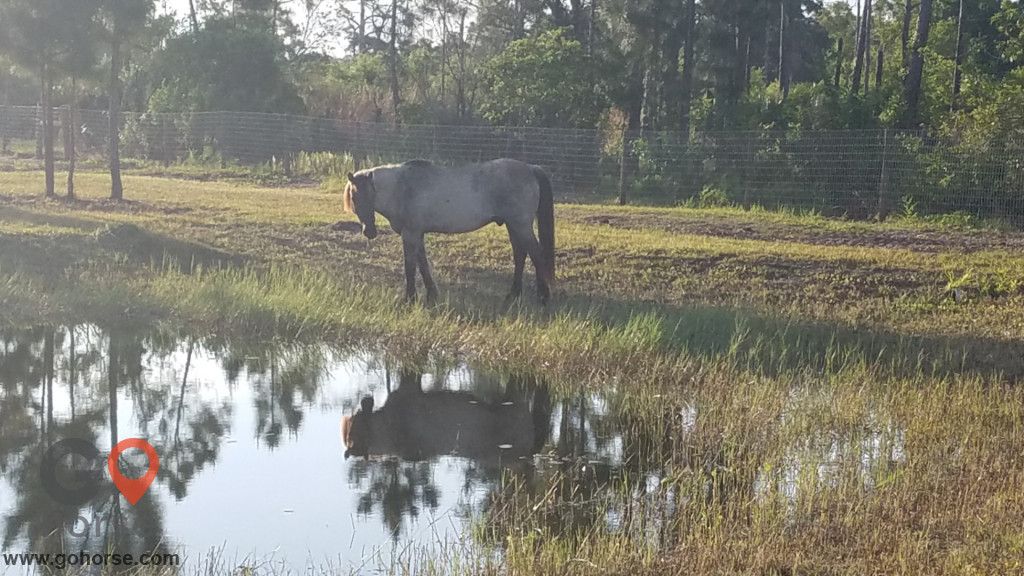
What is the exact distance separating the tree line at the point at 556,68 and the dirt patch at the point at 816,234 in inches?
139

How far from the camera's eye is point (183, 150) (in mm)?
34656

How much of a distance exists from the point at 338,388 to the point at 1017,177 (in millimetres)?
15138

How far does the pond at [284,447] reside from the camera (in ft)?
20.0

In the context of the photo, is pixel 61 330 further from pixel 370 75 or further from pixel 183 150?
pixel 370 75

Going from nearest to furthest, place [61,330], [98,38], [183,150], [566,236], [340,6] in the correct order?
[61,330], [566,236], [98,38], [183,150], [340,6]

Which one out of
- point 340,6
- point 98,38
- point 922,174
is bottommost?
point 922,174

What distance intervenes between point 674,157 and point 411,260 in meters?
13.4

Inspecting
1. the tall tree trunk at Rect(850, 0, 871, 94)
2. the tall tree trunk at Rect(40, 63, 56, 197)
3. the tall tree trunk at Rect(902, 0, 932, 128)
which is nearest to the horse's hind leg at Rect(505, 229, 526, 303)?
the tall tree trunk at Rect(40, 63, 56, 197)

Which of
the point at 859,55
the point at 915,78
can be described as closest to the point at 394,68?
the point at 859,55

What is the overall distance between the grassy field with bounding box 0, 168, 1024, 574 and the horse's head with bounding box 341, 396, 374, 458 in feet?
5.23

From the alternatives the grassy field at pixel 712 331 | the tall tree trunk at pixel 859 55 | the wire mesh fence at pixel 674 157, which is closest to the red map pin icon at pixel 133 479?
the grassy field at pixel 712 331

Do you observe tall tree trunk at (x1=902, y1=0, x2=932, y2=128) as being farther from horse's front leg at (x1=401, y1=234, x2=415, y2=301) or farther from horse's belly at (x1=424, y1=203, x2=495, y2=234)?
horse's front leg at (x1=401, y1=234, x2=415, y2=301)

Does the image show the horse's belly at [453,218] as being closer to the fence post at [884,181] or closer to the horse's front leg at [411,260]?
the horse's front leg at [411,260]

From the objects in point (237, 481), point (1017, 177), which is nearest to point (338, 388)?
point (237, 481)
